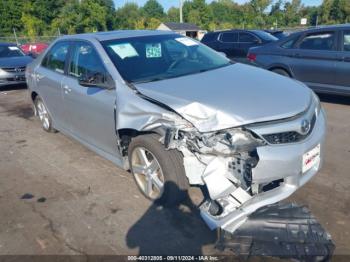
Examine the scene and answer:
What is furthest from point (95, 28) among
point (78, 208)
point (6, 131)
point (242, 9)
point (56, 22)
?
point (78, 208)

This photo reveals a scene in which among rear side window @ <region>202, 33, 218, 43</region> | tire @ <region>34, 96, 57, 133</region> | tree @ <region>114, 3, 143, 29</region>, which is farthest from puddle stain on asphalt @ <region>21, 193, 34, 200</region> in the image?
tree @ <region>114, 3, 143, 29</region>

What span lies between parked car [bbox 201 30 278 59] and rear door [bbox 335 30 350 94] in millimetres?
5157

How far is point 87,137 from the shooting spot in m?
4.33

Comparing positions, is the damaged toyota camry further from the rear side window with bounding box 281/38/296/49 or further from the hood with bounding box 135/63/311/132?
the rear side window with bounding box 281/38/296/49

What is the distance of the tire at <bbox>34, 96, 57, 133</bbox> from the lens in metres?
5.68

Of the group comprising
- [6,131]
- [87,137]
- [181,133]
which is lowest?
[6,131]

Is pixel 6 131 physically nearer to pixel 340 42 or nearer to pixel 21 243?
pixel 21 243

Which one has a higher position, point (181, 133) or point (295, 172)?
point (181, 133)

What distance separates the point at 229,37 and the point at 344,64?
257 inches

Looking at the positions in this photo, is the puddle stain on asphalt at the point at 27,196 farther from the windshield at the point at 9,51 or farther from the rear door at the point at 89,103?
the windshield at the point at 9,51

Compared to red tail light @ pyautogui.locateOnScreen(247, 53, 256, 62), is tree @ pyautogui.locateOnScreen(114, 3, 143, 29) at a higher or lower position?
higher

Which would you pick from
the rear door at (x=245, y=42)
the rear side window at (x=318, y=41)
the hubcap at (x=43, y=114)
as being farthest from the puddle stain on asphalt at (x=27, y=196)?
the rear door at (x=245, y=42)

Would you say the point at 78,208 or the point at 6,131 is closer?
the point at 78,208

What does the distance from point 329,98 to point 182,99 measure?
17.9 feet
